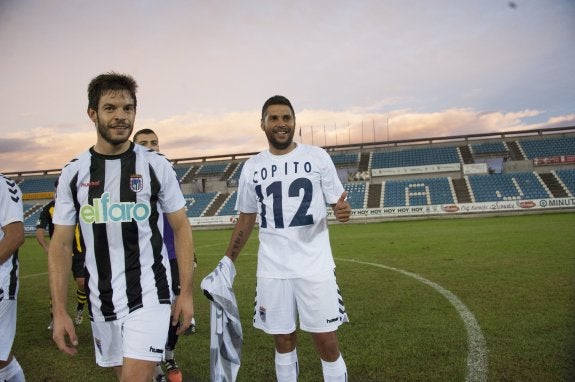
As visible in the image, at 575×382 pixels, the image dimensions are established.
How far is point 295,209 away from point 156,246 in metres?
1.16

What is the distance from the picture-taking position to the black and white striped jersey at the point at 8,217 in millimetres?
3293

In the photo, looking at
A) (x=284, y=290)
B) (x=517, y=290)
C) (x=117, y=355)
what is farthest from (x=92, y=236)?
(x=517, y=290)

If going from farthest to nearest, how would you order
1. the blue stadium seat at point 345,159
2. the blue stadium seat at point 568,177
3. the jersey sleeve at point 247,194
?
the blue stadium seat at point 345,159 < the blue stadium seat at point 568,177 < the jersey sleeve at point 247,194

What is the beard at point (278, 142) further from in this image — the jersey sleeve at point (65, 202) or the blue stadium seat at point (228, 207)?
the blue stadium seat at point (228, 207)

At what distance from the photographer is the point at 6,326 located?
338 centimetres

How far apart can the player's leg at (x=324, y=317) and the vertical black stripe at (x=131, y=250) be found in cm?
126

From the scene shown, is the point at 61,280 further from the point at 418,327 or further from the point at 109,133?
the point at 418,327

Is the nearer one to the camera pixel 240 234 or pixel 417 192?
pixel 240 234

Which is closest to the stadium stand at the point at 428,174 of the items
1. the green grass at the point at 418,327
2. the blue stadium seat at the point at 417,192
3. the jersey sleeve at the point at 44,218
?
the blue stadium seat at the point at 417,192

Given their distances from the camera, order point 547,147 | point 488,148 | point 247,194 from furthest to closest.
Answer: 1. point 488,148
2. point 547,147
3. point 247,194

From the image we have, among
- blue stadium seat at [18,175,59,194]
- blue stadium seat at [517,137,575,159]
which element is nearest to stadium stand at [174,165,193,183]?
blue stadium seat at [18,175,59,194]

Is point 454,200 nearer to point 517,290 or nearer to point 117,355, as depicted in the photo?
point 517,290

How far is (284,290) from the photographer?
11.4 feet

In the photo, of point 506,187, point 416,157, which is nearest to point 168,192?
point 506,187
